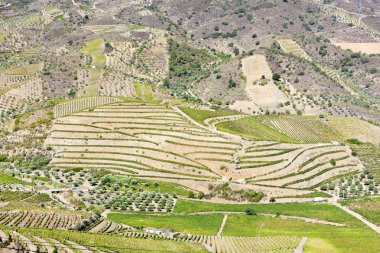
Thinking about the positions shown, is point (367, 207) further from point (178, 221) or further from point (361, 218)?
point (178, 221)

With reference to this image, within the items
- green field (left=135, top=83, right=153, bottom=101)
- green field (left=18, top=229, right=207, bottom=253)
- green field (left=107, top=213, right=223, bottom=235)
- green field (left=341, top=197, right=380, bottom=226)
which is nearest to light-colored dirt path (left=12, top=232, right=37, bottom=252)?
green field (left=18, top=229, right=207, bottom=253)

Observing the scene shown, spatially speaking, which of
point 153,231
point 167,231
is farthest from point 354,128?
point 153,231

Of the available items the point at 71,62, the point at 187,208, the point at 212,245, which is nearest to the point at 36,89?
the point at 71,62

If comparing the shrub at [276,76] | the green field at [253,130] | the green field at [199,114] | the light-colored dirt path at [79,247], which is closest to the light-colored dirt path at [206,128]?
the green field at [199,114]

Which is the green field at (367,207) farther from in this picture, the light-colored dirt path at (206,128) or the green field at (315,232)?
the light-colored dirt path at (206,128)

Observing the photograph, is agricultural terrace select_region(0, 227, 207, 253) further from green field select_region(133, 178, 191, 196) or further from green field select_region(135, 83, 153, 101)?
green field select_region(135, 83, 153, 101)
